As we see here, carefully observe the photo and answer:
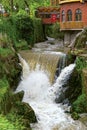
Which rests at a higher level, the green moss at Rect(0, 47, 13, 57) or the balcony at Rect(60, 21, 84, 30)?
the balcony at Rect(60, 21, 84, 30)

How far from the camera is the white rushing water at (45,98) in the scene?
2000cm

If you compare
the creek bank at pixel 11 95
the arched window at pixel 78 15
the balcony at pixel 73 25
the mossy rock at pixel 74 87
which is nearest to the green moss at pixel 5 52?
the creek bank at pixel 11 95

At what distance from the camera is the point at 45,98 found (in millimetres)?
24766

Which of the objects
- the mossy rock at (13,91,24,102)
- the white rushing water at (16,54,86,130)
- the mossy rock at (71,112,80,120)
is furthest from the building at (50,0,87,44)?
the mossy rock at (71,112,80,120)

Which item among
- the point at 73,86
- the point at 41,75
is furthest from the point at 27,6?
the point at 73,86

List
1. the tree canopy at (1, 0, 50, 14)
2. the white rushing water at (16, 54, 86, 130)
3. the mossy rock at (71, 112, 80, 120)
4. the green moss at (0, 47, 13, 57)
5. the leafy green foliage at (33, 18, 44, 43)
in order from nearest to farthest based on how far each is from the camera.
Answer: the white rushing water at (16, 54, 86, 130)
the mossy rock at (71, 112, 80, 120)
the green moss at (0, 47, 13, 57)
the leafy green foliage at (33, 18, 44, 43)
the tree canopy at (1, 0, 50, 14)

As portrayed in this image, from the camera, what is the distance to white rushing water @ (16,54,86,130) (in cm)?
2000

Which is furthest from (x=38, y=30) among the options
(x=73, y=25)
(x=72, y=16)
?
(x=73, y=25)

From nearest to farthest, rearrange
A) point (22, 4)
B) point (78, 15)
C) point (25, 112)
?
point (25, 112) → point (78, 15) → point (22, 4)

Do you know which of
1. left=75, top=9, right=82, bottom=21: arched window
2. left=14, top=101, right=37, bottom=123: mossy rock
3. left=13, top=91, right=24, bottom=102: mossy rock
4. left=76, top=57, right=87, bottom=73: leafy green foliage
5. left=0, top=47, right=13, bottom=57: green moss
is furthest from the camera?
left=75, top=9, right=82, bottom=21: arched window

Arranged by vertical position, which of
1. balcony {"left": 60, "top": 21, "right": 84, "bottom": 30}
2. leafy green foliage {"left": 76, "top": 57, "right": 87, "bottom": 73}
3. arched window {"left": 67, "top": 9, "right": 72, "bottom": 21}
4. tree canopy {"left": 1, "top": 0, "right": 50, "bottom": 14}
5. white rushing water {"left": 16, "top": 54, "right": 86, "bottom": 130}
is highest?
tree canopy {"left": 1, "top": 0, "right": 50, "bottom": 14}

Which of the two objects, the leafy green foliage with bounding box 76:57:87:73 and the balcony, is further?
the balcony

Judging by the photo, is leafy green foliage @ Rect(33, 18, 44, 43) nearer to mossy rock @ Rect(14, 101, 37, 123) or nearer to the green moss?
the green moss

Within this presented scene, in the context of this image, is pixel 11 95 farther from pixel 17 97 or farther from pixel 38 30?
pixel 38 30
